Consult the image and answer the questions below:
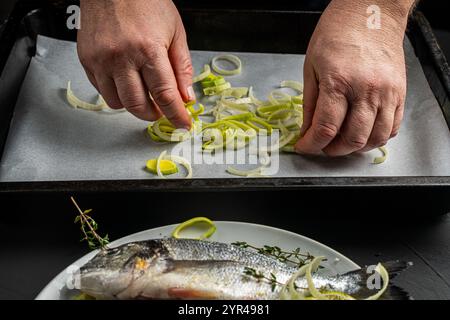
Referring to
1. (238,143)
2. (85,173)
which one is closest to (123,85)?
(85,173)

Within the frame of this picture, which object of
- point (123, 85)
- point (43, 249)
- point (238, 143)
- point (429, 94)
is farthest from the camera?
point (429, 94)

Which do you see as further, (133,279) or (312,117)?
(312,117)

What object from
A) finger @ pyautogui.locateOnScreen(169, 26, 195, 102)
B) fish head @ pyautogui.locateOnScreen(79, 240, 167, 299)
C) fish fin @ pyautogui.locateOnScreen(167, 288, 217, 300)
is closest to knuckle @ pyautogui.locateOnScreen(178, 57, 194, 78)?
finger @ pyautogui.locateOnScreen(169, 26, 195, 102)

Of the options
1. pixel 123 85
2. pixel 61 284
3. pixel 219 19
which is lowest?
pixel 61 284

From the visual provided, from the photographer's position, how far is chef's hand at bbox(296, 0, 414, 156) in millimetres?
2557

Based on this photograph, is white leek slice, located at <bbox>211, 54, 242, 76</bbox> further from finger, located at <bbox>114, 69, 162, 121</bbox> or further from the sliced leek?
the sliced leek

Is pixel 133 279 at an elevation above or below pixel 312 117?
below

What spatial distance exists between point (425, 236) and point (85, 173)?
1356 millimetres

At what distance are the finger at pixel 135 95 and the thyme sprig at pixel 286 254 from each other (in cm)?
73

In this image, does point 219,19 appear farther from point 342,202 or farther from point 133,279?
point 133,279

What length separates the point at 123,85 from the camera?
261 cm

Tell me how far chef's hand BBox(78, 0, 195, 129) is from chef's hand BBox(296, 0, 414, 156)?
535mm

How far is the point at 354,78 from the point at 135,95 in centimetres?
85

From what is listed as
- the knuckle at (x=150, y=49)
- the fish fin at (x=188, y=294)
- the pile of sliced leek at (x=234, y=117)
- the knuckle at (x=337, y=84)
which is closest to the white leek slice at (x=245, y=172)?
the pile of sliced leek at (x=234, y=117)
